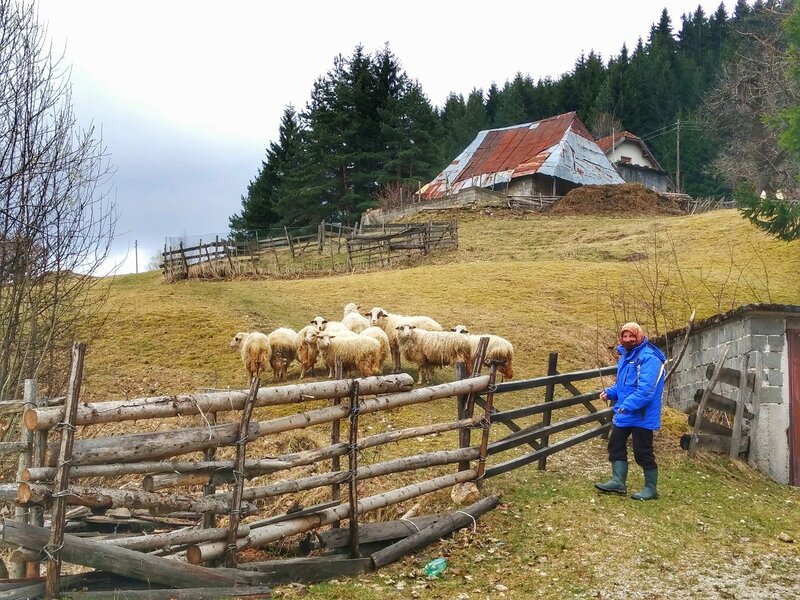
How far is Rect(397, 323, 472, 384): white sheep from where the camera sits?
47.2ft

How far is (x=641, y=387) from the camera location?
8203 millimetres

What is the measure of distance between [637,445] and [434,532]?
2.69 m

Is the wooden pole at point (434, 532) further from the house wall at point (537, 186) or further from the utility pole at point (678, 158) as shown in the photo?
the utility pole at point (678, 158)

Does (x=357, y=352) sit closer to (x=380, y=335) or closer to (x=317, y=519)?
(x=380, y=335)

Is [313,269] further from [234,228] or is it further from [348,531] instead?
[234,228]

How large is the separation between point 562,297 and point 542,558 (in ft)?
56.8

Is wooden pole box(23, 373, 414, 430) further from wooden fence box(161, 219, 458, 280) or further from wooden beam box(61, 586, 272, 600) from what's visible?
wooden fence box(161, 219, 458, 280)

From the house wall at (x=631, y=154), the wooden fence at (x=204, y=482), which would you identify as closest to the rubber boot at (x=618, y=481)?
the wooden fence at (x=204, y=482)

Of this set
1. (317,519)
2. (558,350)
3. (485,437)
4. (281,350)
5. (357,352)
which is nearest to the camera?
(317,519)

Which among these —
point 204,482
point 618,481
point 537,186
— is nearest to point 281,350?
point 618,481

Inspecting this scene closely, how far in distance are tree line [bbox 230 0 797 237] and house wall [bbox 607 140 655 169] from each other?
4663 millimetres

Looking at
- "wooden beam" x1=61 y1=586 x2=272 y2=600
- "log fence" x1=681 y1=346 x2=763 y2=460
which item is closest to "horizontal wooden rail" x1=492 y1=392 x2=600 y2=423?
"log fence" x1=681 y1=346 x2=763 y2=460

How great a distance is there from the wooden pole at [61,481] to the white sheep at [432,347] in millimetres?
9922

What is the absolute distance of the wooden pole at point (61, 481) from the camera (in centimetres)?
479
